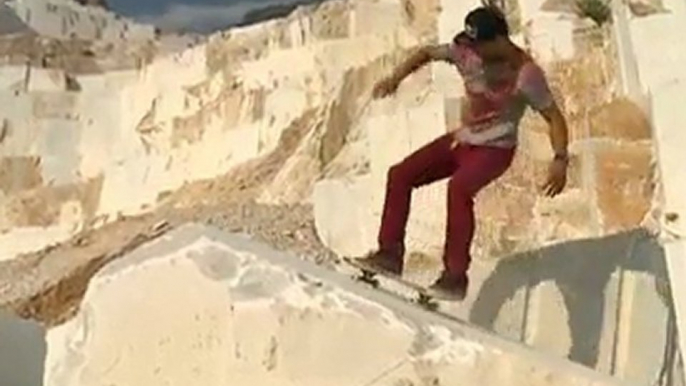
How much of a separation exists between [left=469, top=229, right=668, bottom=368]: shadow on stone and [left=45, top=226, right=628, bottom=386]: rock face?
1.15 m

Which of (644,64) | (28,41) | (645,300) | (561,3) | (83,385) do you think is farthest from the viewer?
(28,41)

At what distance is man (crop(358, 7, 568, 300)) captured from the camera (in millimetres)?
3998

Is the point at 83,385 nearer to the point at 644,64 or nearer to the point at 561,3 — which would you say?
the point at 644,64

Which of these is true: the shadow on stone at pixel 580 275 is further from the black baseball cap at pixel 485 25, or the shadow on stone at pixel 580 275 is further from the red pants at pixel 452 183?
the black baseball cap at pixel 485 25

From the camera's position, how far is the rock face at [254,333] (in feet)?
10.2

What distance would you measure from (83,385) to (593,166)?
3232 mm

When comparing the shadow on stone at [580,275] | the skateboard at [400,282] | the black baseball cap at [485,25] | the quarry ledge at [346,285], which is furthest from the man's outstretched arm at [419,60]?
the quarry ledge at [346,285]

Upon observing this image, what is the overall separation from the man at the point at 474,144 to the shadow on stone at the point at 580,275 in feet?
1.19

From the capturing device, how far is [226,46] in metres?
10.0

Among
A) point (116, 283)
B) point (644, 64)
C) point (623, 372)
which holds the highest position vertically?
point (644, 64)

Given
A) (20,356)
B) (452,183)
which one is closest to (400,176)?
(452,183)

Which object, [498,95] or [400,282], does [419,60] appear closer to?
[498,95]

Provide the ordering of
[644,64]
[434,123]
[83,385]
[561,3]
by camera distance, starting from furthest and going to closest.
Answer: [561,3], [434,123], [644,64], [83,385]

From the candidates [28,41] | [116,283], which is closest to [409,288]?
[116,283]
